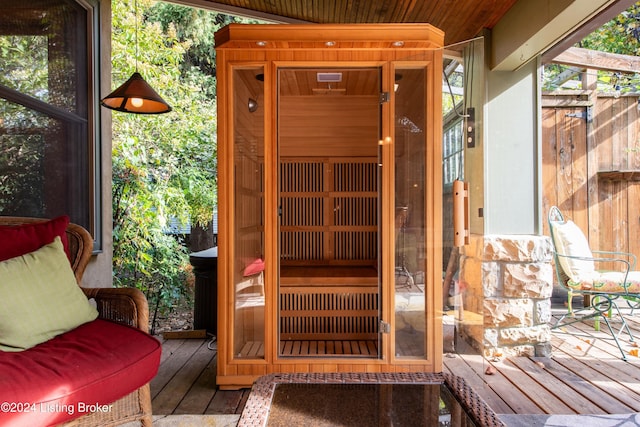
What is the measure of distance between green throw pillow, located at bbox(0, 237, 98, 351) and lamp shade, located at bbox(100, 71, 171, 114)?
3.71 ft

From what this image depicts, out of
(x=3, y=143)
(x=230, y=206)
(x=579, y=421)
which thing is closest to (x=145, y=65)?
(x=3, y=143)

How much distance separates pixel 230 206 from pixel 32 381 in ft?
4.24

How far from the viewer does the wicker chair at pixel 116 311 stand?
5.22ft

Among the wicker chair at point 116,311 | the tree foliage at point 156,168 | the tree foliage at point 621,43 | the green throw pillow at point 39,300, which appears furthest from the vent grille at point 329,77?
the tree foliage at point 621,43

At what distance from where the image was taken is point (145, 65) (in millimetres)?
5305

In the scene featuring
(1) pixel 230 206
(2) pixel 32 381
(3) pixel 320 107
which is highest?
(3) pixel 320 107

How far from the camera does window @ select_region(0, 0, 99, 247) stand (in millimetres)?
2328

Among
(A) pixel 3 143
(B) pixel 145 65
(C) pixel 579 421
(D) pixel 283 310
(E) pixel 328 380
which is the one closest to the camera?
(E) pixel 328 380

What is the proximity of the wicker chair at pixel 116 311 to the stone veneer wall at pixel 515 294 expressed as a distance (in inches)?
85.4

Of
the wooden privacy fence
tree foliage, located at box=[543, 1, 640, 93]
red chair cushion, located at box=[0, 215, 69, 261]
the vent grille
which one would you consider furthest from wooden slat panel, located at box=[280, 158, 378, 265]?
tree foliage, located at box=[543, 1, 640, 93]

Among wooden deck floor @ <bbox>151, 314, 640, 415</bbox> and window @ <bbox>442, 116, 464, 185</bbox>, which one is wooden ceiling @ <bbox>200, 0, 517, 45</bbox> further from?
wooden deck floor @ <bbox>151, 314, 640, 415</bbox>

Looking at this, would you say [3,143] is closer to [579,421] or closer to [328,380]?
[328,380]

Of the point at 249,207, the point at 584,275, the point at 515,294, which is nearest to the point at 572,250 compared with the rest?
the point at 584,275

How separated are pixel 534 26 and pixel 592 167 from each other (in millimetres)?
2346
